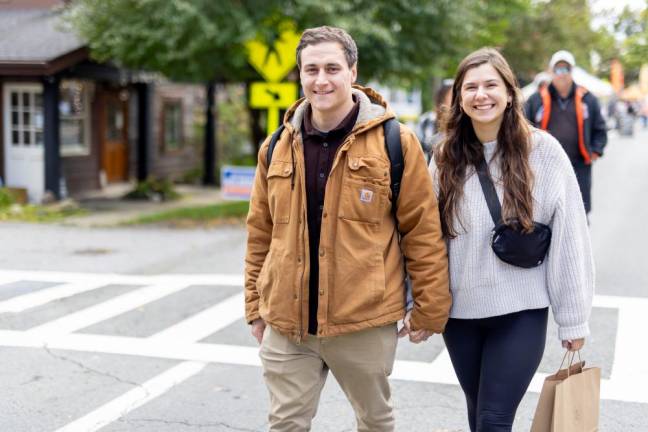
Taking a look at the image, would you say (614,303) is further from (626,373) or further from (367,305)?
(367,305)

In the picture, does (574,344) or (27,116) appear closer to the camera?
(574,344)

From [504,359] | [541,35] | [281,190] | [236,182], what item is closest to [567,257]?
[504,359]

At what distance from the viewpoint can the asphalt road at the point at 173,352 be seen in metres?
5.00

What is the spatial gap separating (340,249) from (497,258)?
1.97ft

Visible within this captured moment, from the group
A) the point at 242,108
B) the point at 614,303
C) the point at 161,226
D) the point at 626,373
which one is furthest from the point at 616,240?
the point at 242,108

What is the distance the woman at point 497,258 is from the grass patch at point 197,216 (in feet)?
35.5

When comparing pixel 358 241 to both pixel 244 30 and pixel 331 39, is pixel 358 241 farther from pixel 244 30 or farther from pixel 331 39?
pixel 244 30

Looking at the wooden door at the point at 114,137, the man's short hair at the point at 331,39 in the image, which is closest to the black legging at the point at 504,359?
the man's short hair at the point at 331,39

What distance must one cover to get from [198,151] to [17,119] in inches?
287

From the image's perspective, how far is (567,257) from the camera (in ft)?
10.8

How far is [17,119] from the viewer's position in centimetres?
1708

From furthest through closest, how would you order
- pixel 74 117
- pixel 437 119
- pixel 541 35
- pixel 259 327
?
pixel 541 35, pixel 74 117, pixel 437 119, pixel 259 327

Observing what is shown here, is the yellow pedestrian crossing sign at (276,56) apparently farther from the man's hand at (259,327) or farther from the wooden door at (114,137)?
the man's hand at (259,327)

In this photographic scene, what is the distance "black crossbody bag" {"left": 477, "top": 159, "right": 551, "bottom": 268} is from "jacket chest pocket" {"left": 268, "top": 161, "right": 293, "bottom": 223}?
0.74 meters
